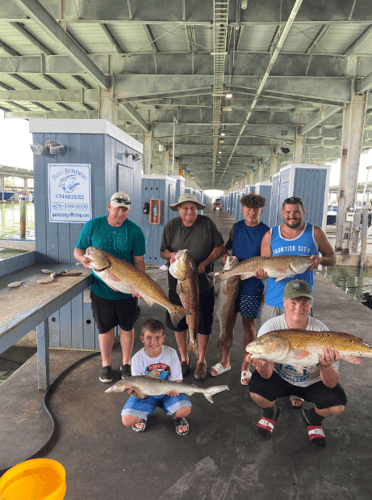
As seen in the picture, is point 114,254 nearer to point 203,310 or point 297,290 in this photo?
point 203,310

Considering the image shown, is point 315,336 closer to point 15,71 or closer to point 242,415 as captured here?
point 242,415

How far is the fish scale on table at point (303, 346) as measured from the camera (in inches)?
98.2

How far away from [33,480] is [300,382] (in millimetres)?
2199

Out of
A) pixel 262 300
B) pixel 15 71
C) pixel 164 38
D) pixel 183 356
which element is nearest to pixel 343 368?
pixel 262 300

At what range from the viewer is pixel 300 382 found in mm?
3082

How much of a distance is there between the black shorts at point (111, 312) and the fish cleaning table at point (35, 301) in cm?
28

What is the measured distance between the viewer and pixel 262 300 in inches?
154

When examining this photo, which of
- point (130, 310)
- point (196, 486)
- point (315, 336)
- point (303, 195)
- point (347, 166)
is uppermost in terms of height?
point (347, 166)

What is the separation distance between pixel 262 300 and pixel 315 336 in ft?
4.57

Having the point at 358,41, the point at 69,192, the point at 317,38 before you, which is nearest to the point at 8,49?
the point at 317,38

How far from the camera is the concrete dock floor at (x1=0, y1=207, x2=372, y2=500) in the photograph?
2.56 meters

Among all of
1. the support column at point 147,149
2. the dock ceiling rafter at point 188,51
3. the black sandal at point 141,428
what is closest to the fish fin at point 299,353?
the black sandal at point 141,428

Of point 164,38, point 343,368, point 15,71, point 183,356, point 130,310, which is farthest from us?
point 15,71

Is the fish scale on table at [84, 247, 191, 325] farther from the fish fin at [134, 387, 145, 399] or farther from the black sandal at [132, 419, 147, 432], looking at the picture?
the black sandal at [132, 419, 147, 432]
